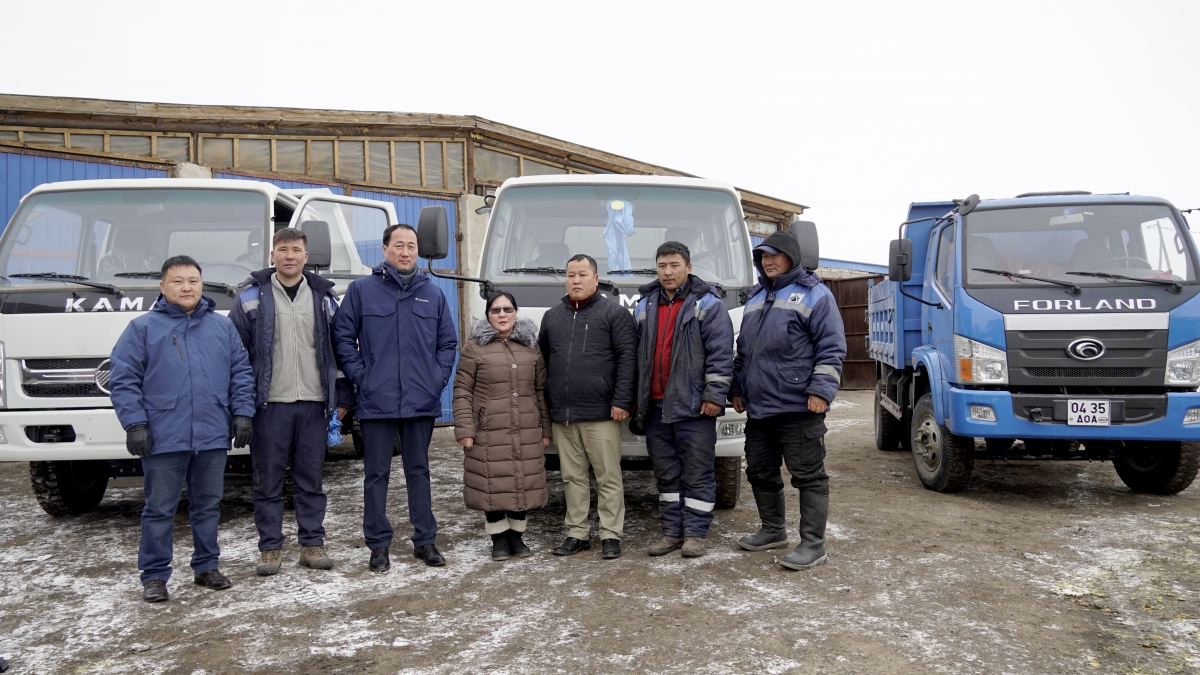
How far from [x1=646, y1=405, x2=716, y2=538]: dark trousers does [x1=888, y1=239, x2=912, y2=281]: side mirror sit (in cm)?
280

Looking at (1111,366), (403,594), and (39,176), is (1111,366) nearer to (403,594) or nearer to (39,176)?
(403,594)

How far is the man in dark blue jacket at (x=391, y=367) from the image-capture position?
4.58 meters

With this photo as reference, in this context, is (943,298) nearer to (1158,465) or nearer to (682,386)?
(1158,465)

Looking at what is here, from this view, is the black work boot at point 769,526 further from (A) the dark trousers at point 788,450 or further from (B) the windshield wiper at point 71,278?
(B) the windshield wiper at point 71,278

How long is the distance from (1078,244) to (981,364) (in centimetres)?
129

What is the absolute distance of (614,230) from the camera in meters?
5.64

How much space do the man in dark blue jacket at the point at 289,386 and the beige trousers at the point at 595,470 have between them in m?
1.30

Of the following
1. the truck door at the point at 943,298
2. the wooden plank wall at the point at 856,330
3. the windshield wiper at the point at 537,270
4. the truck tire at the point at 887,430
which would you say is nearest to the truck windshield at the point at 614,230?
the windshield wiper at the point at 537,270

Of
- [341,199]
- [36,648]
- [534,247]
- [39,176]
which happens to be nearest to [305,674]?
[36,648]

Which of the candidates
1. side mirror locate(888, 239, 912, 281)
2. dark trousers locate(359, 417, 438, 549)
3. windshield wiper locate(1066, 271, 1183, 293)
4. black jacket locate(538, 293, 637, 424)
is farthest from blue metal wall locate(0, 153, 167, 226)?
windshield wiper locate(1066, 271, 1183, 293)

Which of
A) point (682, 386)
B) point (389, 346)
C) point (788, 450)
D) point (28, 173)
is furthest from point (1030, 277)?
point (28, 173)

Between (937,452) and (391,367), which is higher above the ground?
(391,367)

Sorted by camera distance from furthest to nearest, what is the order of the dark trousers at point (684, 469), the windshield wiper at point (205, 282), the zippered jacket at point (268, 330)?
the windshield wiper at point (205, 282) < the dark trousers at point (684, 469) < the zippered jacket at point (268, 330)

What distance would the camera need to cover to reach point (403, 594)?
4.19 metres
